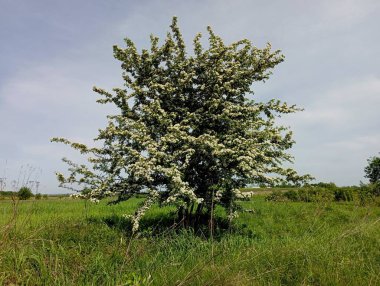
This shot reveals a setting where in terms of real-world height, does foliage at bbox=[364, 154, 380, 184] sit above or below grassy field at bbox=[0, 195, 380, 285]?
above

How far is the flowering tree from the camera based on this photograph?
1300 cm

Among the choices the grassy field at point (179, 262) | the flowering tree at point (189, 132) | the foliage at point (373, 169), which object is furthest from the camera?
the foliage at point (373, 169)

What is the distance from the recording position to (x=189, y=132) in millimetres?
13961

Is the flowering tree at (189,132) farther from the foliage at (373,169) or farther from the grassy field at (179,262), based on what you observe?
the foliage at (373,169)

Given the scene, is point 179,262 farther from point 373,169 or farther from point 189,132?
point 373,169

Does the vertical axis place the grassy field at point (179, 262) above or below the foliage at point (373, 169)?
below

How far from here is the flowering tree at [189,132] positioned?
512 inches

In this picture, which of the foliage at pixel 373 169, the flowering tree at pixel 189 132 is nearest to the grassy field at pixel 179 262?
the flowering tree at pixel 189 132

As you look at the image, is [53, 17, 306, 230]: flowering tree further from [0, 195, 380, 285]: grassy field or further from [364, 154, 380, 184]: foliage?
[364, 154, 380, 184]: foliage

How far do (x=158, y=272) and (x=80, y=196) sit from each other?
22.8ft

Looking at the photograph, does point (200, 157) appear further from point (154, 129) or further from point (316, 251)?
point (316, 251)

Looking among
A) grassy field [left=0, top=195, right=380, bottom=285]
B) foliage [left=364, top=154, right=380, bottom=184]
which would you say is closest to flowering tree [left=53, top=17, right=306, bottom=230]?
grassy field [left=0, top=195, right=380, bottom=285]

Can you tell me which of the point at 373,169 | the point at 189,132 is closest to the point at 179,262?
the point at 189,132

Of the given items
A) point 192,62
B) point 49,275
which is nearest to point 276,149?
point 192,62
